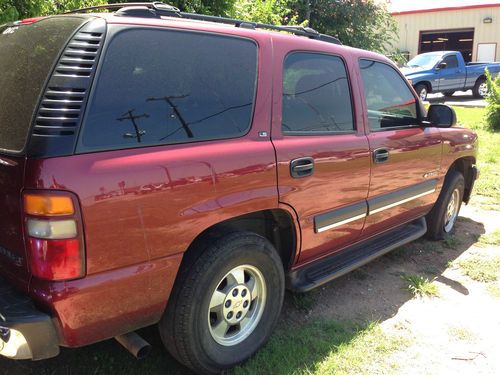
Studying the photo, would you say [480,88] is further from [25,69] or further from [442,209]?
[25,69]

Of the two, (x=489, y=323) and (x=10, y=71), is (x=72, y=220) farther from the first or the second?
(x=489, y=323)

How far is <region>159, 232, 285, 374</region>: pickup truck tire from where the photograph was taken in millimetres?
2461

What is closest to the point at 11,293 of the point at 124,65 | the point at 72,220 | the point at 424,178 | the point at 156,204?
the point at 72,220

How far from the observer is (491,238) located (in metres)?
5.12

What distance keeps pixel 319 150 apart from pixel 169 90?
111 cm

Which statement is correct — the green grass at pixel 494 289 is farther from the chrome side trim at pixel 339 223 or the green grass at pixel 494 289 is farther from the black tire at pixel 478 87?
the black tire at pixel 478 87

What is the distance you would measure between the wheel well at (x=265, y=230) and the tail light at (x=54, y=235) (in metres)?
0.62

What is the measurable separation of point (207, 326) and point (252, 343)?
424mm

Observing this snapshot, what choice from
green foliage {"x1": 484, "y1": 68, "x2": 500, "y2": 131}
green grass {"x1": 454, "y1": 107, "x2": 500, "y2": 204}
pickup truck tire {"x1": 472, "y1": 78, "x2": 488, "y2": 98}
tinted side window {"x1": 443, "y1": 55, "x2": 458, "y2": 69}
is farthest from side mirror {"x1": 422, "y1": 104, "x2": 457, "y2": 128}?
pickup truck tire {"x1": 472, "y1": 78, "x2": 488, "y2": 98}

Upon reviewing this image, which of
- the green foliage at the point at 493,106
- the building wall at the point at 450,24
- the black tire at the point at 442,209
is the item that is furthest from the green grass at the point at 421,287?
the building wall at the point at 450,24

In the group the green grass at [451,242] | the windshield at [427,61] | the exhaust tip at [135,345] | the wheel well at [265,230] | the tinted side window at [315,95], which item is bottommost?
the green grass at [451,242]

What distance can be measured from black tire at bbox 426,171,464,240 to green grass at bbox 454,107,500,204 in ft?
5.93

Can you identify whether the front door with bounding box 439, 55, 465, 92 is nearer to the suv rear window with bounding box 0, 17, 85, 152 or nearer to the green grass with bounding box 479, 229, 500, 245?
the green grass with bounding box 479, 229, 500, 245

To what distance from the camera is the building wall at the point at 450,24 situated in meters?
26.4
